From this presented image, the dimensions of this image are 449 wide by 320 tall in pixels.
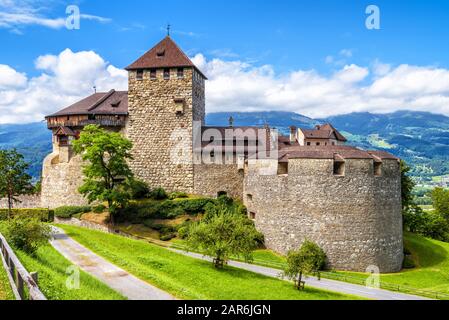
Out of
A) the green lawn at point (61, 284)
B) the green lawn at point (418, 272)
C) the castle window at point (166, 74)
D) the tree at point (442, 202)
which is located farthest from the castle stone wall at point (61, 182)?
the tree at point (442, 202)

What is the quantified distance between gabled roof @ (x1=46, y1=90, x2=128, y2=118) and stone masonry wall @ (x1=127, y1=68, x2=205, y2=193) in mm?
2493

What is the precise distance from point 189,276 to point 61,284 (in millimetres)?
10978

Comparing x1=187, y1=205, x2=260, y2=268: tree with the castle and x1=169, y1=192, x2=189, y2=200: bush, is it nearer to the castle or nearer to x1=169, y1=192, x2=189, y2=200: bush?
the castle

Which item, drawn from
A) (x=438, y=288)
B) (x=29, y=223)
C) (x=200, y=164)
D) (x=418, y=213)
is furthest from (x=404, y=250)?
(x=29, y=223)

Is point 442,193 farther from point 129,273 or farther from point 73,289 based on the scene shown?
point 73,289

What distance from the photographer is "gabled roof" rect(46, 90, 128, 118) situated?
5081 centimetres

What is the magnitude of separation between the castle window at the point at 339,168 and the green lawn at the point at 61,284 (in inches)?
902

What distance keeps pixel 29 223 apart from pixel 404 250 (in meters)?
36.1

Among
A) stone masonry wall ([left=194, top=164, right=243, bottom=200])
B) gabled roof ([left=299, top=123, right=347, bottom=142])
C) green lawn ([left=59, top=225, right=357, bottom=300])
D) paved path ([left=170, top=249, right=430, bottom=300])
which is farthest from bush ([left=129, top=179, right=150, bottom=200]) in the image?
gabled roof ([left=299, top=123, right=347, bottom=142])

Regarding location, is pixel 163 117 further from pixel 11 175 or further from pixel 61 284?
pixel 61 284

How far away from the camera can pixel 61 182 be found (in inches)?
1973

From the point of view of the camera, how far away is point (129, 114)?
164 ft

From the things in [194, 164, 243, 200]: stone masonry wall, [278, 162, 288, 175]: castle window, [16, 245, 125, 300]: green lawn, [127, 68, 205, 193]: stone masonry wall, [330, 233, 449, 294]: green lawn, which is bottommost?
[330, 233, 449, 294]: green lawn

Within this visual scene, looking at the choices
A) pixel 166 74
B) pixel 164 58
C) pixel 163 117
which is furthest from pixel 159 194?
pixel 164 58
